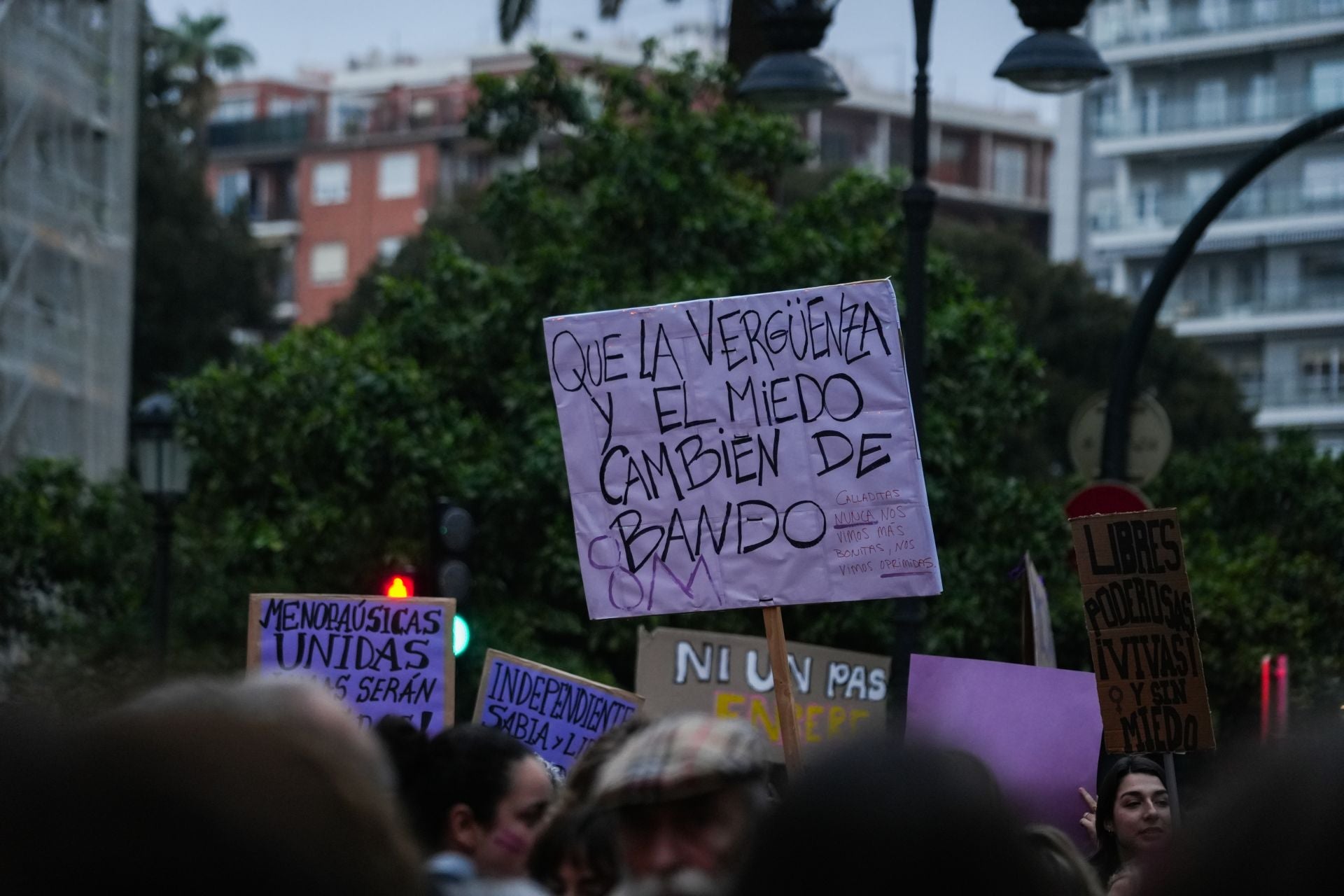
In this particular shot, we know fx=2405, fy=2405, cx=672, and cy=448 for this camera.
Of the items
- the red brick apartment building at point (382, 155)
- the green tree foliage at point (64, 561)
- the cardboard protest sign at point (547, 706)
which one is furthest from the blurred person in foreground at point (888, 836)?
the red brick apartment building at point (382, 155)

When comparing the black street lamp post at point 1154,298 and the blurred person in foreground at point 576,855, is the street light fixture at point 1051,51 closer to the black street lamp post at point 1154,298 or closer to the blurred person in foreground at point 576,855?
the black street lamp post at point 1154,298

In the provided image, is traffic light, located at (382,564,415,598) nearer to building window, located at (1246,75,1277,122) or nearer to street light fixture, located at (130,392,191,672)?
street light fixture, located at (130,392,191,672)

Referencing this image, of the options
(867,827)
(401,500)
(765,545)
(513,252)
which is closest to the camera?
(867,827)

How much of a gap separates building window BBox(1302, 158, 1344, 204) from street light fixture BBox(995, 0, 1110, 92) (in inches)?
2472

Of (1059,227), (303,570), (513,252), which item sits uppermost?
(1059,227)

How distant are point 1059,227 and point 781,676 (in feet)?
259

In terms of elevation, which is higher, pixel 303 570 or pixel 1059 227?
pixel 1059 227

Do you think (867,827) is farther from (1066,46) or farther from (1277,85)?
(1277,85)

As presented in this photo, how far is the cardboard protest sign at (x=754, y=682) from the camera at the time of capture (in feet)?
34.8

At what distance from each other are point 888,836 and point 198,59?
7426cm

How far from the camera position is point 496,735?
4.33m

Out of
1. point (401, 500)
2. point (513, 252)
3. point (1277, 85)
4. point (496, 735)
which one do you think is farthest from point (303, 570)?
point (1277, 85)

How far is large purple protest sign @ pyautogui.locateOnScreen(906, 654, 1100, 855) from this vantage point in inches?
293

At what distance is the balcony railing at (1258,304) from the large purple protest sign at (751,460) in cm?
6555
